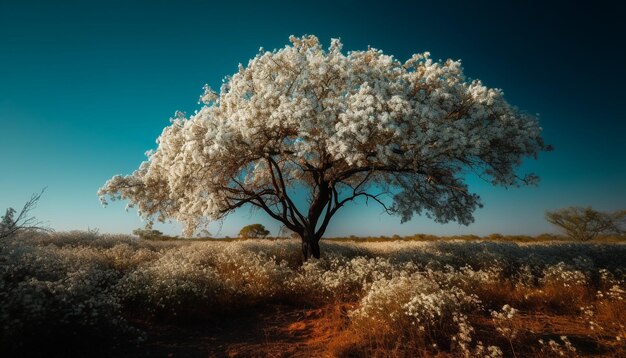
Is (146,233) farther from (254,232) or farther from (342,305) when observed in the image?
(342,305)

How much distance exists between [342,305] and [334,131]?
574cm

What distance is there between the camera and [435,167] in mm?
15586

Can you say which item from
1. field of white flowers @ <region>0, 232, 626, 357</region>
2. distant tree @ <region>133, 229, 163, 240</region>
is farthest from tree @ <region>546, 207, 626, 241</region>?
distant tree @ <region>133, 229, 163, 240</region>

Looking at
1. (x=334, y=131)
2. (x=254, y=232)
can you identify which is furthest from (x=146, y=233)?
(x=334, y=131)

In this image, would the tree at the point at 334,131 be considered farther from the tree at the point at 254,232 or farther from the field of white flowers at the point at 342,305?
the tree at the point at 254,232

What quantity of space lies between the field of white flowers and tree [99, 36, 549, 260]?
124 inches

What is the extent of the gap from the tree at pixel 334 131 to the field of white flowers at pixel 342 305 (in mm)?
3142

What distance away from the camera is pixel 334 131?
1155cm

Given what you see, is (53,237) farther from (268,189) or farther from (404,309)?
(404,309)

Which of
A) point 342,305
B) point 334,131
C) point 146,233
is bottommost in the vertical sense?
point 342,305

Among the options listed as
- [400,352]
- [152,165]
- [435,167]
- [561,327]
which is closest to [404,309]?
[400,352]

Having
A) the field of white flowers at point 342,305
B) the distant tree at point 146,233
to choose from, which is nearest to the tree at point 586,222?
the field of white flowers at point 342,305

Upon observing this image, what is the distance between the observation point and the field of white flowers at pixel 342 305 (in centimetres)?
664

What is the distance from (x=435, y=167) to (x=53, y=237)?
23559mm
